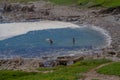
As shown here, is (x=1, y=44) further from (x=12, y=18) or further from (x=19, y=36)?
(x=12, y=18)

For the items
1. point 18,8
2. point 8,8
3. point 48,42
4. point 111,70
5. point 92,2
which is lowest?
point 48,42

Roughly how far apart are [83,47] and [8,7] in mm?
56791

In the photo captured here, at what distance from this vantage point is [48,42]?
72.3 metres

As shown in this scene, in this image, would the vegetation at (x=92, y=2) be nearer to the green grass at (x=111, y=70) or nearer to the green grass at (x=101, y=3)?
the green grass at (x=101, y=3)

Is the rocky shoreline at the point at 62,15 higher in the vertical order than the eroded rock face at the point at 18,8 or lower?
lower

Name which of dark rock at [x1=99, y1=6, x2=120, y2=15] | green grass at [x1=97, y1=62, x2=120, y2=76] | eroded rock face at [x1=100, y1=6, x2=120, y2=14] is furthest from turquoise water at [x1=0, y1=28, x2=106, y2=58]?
green grass at [x1=97, y1=62, x2=120, y2=76]

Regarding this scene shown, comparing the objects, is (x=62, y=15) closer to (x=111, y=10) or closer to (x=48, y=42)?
(x=111, y=10)

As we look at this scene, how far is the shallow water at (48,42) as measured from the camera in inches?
2581

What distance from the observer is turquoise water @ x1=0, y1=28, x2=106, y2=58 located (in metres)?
65.8

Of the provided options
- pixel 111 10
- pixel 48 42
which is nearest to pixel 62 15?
pixel 111 10

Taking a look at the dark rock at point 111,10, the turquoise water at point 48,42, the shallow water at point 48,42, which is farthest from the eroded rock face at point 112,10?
the turquoise water at point 48,42

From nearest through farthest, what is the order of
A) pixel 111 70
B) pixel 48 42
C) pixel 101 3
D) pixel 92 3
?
pixel 111 70 → pixel 48 42 → pixel 101 3 → pixel 92 3

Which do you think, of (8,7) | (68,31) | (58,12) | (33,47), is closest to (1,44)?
(33,47)

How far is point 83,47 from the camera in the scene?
6800cm
